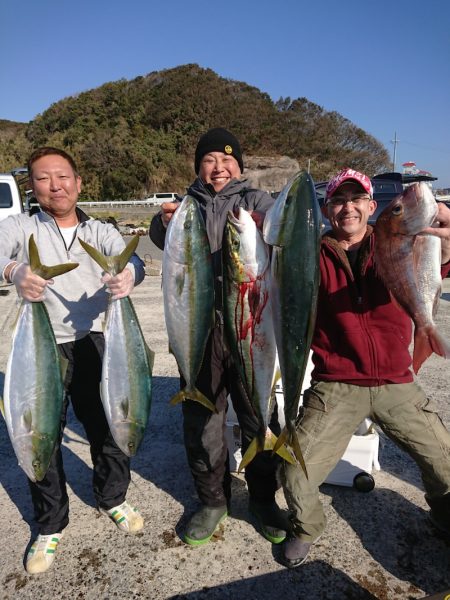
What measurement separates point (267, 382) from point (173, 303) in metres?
0.64

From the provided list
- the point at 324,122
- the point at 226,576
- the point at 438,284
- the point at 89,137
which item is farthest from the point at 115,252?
the point at 324,122

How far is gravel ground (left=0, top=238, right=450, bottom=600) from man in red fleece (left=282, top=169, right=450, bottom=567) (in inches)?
7.4

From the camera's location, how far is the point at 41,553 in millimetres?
2400

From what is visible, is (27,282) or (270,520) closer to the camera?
(27,282)

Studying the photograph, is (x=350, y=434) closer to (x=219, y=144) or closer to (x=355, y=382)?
(x=355, y=382)

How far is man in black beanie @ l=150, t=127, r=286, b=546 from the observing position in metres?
2.38

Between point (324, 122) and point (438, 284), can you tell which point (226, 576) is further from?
point (324, 122)

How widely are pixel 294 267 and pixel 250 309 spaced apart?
299 millimetres

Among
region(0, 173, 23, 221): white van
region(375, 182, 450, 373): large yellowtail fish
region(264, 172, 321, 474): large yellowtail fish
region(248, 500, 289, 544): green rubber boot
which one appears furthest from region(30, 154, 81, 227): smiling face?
region(0, 173, 23, 221): white van

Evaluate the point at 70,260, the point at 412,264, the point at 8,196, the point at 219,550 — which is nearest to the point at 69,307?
the point at 70,260

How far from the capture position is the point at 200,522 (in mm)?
2572

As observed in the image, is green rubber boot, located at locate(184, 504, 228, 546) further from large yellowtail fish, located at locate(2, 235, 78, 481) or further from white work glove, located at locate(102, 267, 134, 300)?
white work glove, located at locate(102, 267, 134, 300)

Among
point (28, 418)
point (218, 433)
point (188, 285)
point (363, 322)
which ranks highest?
point (188, 285)

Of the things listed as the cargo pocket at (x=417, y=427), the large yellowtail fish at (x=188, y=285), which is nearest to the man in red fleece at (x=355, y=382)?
the cargo pocket at (x=417, y=427)
